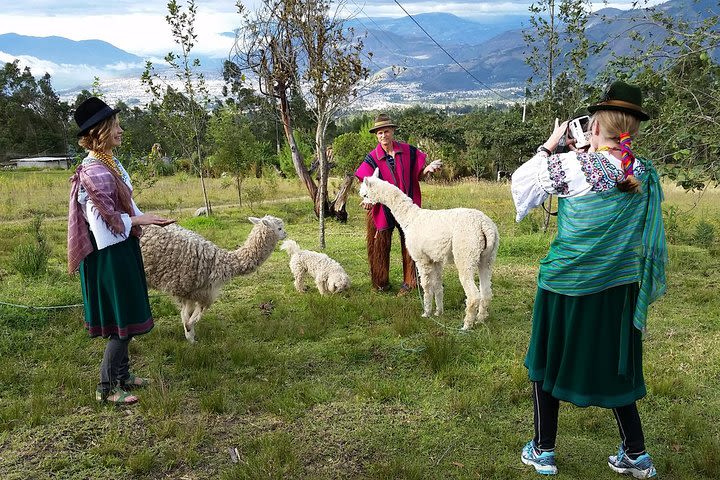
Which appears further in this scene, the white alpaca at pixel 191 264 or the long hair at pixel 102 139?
the white alpaca at pixel 191 264

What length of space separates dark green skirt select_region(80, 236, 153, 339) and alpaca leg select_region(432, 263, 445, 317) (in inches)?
137

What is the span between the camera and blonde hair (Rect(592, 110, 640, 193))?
9.32 ft

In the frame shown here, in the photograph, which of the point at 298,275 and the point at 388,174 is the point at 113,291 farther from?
the point at 388,174

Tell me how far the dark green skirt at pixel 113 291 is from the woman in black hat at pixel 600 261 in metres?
3.01

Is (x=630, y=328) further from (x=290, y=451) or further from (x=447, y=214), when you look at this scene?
(x=447, y=214)

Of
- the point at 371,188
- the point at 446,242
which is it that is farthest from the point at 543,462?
the point at 371,188

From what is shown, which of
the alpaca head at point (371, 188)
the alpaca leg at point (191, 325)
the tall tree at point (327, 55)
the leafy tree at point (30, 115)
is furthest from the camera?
the leafy tree at point (30, 115)

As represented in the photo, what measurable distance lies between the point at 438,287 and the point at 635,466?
136 inches

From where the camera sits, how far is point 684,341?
18.7 ft

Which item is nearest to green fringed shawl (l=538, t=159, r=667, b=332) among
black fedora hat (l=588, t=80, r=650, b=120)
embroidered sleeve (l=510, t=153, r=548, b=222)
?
embroidered sleeve (l=510, t=153, r=548, b=222)

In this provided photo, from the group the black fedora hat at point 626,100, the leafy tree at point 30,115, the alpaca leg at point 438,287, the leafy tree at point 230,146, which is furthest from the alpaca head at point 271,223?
the leafy tree at point 30,115

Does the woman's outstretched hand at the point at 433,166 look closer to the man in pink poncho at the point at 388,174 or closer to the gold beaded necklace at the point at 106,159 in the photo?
the man in pink poncho at the point at 388,174

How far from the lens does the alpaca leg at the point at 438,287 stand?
6.55m

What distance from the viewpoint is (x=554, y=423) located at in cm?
340
